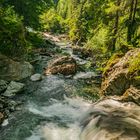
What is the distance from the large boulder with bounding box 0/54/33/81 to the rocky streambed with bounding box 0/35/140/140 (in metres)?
0.64

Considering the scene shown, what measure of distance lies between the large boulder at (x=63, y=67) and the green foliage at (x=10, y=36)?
110 inches

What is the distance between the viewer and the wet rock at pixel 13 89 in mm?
17694

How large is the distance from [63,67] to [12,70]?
4853 mm

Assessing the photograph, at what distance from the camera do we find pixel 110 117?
570 inches

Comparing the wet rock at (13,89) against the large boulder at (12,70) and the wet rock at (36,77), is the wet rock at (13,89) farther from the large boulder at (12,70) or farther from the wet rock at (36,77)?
the wet rock at (36,77)

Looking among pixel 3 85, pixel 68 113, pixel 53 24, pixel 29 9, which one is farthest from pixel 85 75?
pixel 53 24

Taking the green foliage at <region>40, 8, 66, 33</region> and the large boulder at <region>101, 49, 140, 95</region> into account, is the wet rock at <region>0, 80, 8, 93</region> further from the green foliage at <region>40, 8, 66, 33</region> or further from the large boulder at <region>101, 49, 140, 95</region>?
the green foliage at <region>40, 8, 66, 33</region>

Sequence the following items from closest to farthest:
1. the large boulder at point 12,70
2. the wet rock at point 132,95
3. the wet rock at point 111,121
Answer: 1. the wet rock at point 111,121
2. the wet rock at point 132,95
3. the large boulder at point 12,70

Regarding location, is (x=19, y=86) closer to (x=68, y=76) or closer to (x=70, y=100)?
(x=70, y=100)

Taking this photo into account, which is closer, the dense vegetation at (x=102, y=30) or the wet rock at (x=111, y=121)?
the wet rock at (x=111, y=121)

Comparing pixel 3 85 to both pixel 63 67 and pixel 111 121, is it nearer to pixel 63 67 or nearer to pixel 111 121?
pixel 63 67

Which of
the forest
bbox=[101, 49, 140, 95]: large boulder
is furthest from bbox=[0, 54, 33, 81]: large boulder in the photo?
bbox=[101, 49, 140, 95]: large boulder

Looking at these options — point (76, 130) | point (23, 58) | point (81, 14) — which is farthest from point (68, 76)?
point (81, 14)

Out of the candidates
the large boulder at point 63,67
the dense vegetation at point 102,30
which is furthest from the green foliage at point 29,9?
the large boulder at point 63,67
